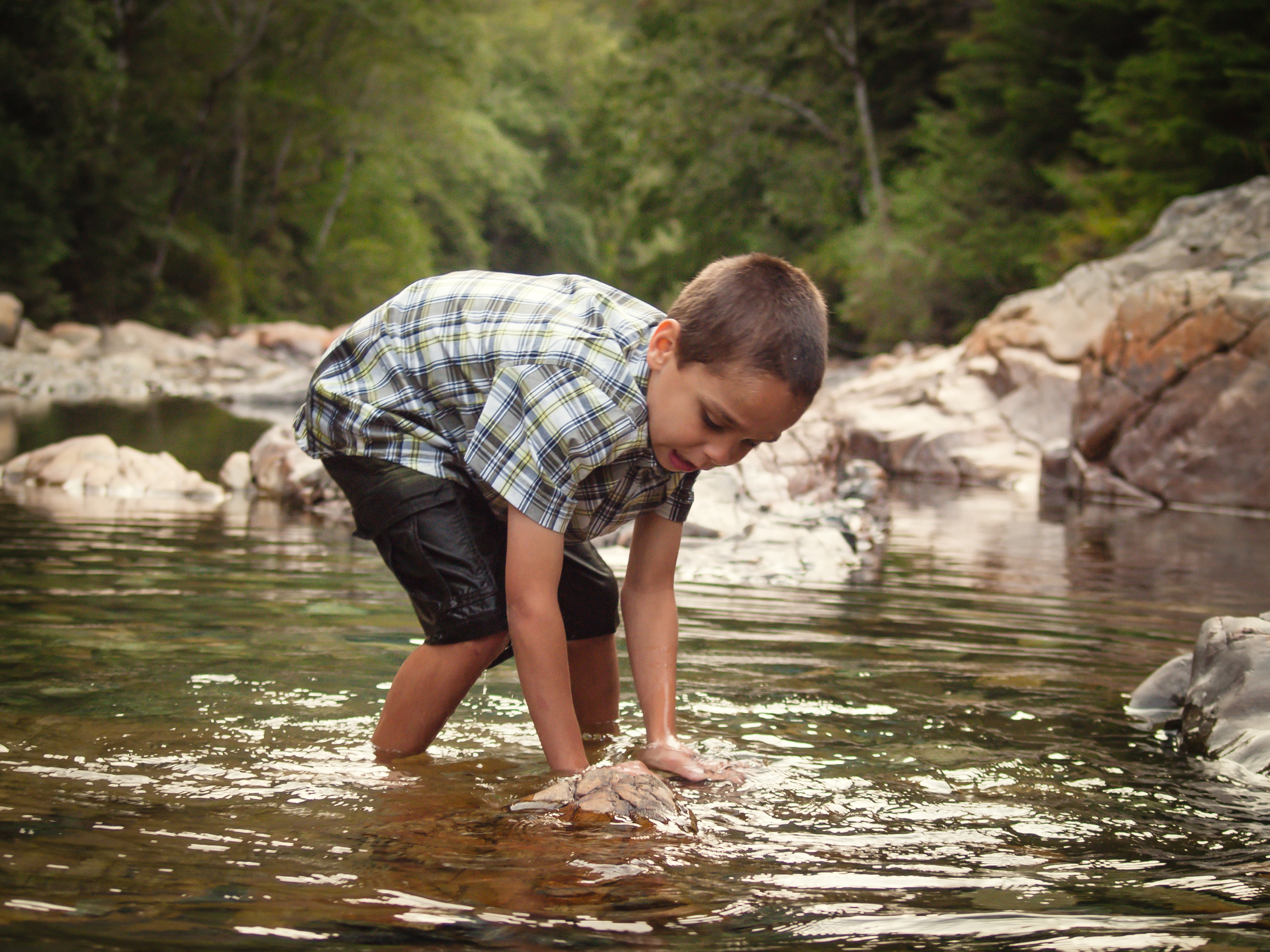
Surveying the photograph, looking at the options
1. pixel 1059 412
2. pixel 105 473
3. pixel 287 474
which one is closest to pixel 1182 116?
pixel 1059 412

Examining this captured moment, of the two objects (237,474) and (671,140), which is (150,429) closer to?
(237,474)

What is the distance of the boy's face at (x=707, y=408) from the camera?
2391 millimetres

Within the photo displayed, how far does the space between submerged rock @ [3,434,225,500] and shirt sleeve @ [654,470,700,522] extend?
6172 millimetres

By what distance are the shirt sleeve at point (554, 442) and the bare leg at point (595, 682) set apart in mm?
748

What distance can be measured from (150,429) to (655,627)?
1105 centimetres

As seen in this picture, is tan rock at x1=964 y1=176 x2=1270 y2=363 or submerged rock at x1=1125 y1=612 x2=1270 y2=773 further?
tan rock at x1=964 y1=176 x2=1270 y2=363

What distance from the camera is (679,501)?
113 inches

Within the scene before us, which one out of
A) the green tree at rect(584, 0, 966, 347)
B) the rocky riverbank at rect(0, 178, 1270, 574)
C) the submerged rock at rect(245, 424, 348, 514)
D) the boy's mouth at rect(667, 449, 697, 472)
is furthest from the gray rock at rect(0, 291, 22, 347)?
the boy's mouth at rect(667, 449, 697, 472)

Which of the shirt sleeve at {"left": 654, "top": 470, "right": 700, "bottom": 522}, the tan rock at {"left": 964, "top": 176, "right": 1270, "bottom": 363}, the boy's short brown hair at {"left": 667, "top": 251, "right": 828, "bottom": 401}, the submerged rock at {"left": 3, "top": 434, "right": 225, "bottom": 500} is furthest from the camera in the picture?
the tan rock at {"left": 964, "top": 176, "right": 1270, "bottom": 363}

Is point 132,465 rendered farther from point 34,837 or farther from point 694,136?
point 694,136

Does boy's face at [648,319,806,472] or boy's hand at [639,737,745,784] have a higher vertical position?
boy's face at [648,319,806,472]

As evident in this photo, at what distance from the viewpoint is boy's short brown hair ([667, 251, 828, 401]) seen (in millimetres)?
2385

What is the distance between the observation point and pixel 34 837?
2.15 m

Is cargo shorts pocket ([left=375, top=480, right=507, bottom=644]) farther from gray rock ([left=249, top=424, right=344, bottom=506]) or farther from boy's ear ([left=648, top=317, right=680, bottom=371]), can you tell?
gray rock ([left=249, top=424, right=344, bottom=506])
